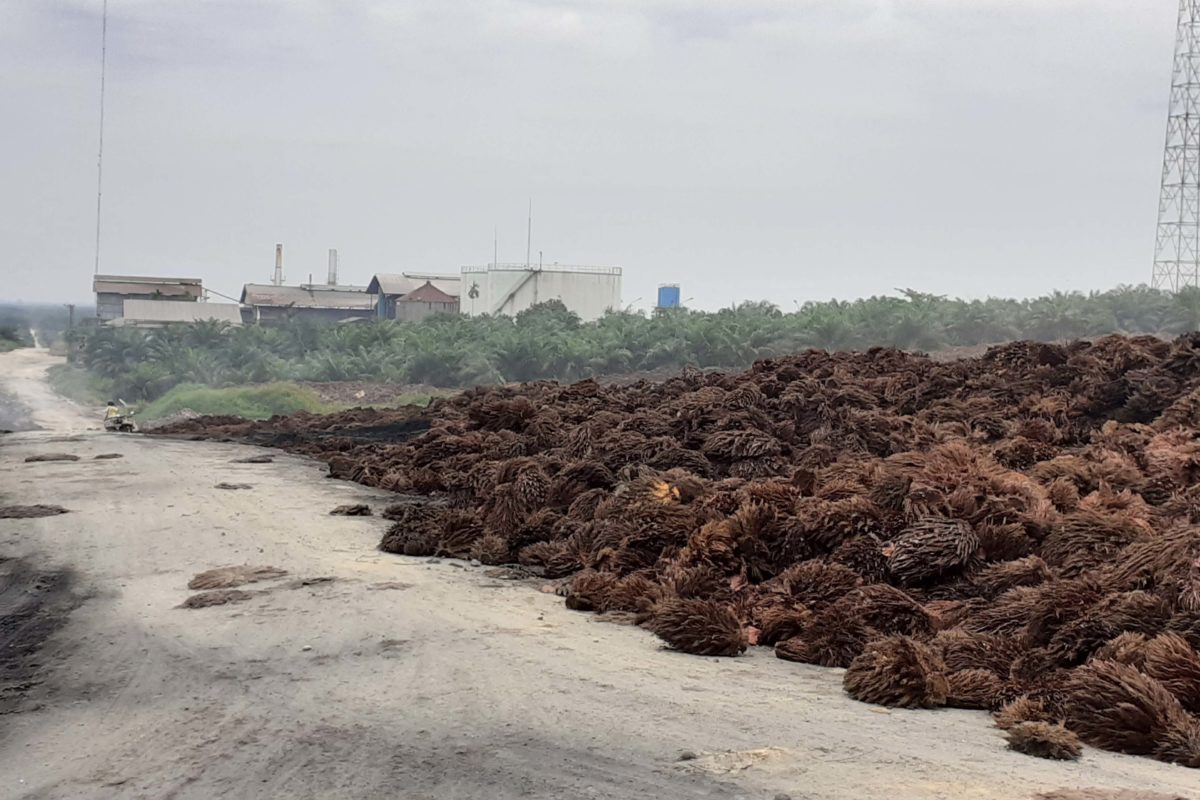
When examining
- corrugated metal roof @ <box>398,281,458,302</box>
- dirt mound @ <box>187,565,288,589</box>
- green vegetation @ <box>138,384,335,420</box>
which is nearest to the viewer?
dirt mound @ <box>187,565,288,589</box>

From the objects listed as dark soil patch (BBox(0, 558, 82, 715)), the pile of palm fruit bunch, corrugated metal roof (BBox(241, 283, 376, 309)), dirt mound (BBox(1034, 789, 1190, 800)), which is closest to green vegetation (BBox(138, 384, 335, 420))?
the pile of palm fruit bunch

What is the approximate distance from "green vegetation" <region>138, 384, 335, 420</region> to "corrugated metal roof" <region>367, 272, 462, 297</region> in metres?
36.4

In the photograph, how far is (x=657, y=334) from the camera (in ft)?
131

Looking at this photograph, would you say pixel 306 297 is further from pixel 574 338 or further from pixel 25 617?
pixel 25 617

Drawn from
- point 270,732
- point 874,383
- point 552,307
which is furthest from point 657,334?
point 270,732

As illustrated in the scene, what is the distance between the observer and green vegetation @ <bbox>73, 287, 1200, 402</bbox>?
3325 centimetres

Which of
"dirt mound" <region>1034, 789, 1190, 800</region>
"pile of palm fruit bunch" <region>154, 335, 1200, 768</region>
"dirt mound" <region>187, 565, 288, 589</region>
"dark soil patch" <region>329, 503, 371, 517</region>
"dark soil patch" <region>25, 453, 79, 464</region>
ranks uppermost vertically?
"pile of palm fruit bunch" <region>154, 335, 1200, 768</region>

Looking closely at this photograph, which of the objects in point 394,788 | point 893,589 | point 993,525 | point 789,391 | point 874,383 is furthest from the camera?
point 874,383

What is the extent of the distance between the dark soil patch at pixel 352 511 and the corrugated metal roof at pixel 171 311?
56.5 metres

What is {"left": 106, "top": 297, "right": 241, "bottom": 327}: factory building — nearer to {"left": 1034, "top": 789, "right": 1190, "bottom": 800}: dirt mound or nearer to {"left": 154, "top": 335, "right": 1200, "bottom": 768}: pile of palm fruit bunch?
{"left": 154, "top": 335, "right": 1200, "bottom": 768}: pile of palm fruit bunch

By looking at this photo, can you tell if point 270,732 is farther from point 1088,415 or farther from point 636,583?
point 1088,415

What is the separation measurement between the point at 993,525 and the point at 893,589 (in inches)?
44.3

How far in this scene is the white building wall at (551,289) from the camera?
64.7m

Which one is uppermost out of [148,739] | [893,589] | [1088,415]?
[1088,415]
